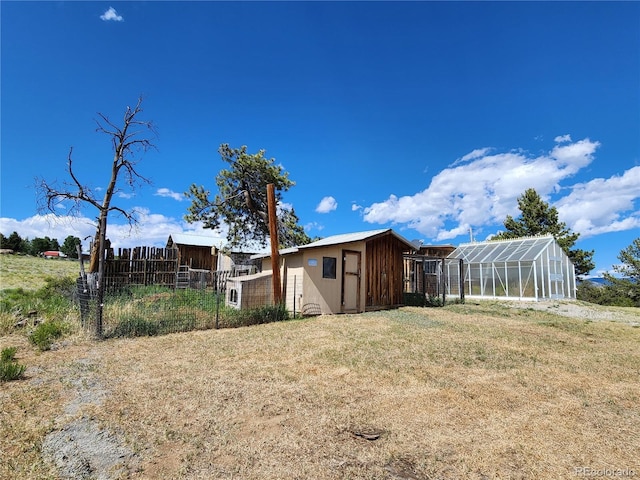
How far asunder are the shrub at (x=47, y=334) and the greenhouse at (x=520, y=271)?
16079 mm

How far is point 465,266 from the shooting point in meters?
22.2

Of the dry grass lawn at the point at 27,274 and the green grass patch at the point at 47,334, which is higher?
the dry grass lawn at the point at 27,274

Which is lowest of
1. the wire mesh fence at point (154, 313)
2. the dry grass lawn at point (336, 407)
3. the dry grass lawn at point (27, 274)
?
the dry grass lawn at point (336, 407)

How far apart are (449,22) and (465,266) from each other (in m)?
15.1

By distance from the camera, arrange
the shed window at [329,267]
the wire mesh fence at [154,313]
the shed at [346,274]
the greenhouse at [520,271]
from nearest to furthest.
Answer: the wire mesh fence at [154,313]
the shed at [346,274]
the shed window at [329,267]
the greenhouse at [520,271]

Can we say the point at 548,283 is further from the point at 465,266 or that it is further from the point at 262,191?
the point at 262,191

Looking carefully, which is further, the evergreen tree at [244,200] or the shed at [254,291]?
the evergreen tree at [244,200]

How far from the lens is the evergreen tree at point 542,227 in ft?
90.4

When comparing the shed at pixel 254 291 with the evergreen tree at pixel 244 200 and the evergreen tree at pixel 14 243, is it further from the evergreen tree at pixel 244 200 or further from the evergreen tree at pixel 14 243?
the evergreen tree at pixel 14 243

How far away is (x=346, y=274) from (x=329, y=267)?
79 centimetres

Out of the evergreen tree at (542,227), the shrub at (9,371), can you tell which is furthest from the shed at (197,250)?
the evergreen tree at (542,227)

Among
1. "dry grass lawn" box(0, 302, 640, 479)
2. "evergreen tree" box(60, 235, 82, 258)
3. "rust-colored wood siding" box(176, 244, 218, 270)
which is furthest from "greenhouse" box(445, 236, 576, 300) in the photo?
"evergreen tree" box(60, 235, 82, 258)

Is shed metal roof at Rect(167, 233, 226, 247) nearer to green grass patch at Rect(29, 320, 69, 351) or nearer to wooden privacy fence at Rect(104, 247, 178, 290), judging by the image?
wooden privacy fence at Rect(104, 247, 178, 290)

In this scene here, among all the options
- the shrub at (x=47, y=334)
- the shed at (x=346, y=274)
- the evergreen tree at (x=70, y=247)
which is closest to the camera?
the shrub at (x=47, y=334)
